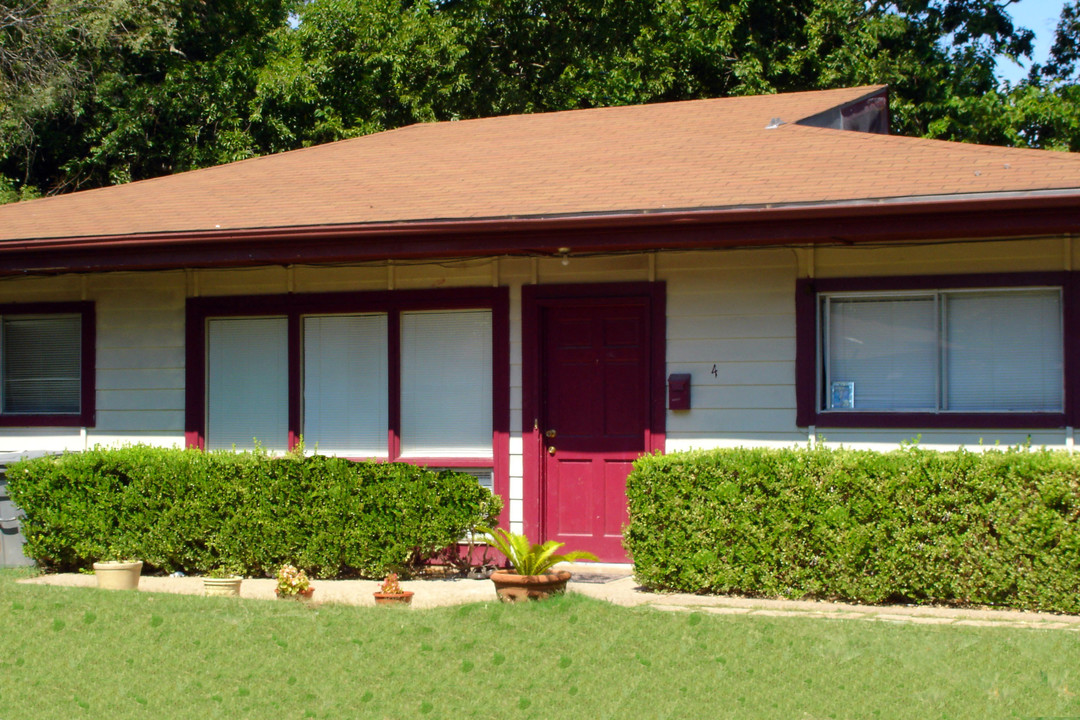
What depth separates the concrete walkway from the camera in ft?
24.7

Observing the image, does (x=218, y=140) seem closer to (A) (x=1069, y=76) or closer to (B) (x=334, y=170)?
(B) (x=334, y=170)

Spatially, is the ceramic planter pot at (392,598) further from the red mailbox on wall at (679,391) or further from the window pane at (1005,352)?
the window pane at (1005,352)

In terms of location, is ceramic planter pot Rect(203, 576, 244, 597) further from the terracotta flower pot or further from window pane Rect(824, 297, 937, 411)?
window pane Rect(824, 297, 937, 411)

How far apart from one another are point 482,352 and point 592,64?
12.3 metres

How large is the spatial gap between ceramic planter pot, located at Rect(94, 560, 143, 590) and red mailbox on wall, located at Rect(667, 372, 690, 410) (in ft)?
14.3

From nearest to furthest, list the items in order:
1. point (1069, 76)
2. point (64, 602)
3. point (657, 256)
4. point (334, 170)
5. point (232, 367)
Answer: point (64, 602)
point (657, 256)
point (232, 367)
point (334, 170)
point (1069, 76)

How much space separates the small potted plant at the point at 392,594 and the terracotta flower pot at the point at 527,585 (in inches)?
24.5

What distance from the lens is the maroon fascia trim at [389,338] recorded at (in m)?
10.1

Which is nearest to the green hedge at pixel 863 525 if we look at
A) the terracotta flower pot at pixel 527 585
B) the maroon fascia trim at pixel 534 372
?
the terracotta flower pot at pixel 527 585

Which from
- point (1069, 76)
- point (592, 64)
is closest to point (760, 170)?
point (592, 64)

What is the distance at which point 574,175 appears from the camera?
10594 mm

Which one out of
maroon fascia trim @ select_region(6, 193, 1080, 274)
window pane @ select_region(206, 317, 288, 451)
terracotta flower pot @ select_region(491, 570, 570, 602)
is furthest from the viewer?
window pane @ select_region(206, 317, 288, 451)

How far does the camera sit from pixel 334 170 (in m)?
12.2

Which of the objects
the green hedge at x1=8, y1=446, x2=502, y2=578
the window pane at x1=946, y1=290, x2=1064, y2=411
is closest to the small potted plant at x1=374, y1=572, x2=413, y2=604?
the green hedge at x1=8, y1=446, x2=502, y2=578
